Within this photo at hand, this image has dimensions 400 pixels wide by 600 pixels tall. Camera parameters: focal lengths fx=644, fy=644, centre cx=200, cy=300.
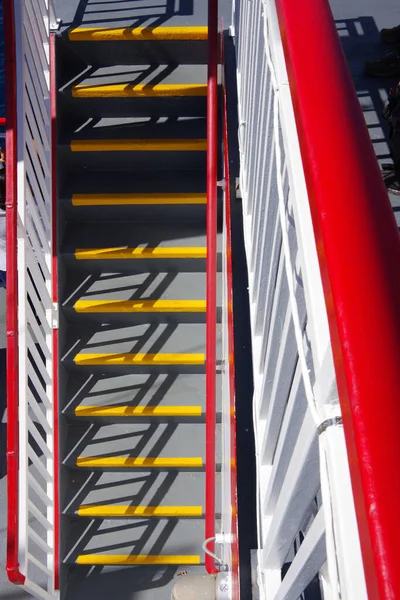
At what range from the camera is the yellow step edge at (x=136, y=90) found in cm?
383

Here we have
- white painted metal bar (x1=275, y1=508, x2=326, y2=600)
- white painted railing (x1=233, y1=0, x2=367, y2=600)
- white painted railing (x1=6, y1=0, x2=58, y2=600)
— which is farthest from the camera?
white painted railing (x1=6, y1=0, x2=58, y2=600)

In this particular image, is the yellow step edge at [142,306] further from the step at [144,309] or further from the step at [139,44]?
the step at [139,44]

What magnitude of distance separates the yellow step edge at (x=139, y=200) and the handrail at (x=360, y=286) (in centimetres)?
280

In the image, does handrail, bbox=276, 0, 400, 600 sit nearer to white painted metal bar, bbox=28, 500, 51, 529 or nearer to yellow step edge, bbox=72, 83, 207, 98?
white painted metal bar, bbox=28, 500, 51, 529

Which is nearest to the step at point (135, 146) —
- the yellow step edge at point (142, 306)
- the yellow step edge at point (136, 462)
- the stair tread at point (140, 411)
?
the yellow step edge at point (142, 306)

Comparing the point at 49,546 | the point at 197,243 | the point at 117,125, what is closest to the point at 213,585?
the point at 49,546

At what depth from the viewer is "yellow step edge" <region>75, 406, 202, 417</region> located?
3.69m

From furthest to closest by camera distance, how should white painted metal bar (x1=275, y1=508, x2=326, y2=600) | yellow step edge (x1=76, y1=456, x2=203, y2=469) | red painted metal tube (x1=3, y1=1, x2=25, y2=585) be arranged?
yellow step edge (x1=76, y1=456, x2=203, y2=469), red painted metal tube (x1=3, y1=1, x2=25, y2=585), white painted metal bar (x1=275, y1=508, x2=326, y2=600)

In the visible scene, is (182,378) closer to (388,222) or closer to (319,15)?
(319,15)

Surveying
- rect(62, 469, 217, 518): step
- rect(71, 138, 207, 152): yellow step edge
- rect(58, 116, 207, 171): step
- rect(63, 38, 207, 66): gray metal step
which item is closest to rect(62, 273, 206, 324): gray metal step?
rect(58, 116, 207, 171): step

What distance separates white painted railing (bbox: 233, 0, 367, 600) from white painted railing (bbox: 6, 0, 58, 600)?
1.05 meters

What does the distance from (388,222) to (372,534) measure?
359mm

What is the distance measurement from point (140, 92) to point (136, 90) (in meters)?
0.03

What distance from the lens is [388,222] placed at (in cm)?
76
